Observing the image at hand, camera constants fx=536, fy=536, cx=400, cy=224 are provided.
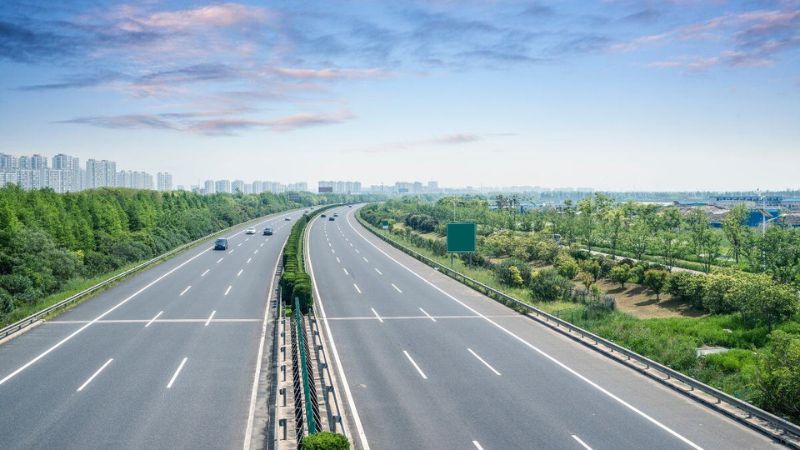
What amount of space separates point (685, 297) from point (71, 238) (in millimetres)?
55098

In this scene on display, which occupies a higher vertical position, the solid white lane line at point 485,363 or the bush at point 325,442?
the bush at point 325,442

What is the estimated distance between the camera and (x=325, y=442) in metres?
11.2

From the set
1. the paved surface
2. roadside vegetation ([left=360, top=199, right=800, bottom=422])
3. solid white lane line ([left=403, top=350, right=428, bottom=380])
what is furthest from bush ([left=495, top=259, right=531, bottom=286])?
solid white lane line ([left=403, top=350, right=428, bottom=380])

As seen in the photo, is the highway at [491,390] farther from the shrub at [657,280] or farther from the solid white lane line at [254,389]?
the shrub at [657,280]

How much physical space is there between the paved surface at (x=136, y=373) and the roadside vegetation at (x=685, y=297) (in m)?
16.1

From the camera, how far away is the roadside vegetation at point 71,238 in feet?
126

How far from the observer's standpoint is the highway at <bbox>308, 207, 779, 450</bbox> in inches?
553

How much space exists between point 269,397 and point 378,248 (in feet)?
161

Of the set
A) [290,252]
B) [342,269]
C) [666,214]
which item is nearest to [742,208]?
[666,214]

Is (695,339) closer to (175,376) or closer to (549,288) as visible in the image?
(549,288)

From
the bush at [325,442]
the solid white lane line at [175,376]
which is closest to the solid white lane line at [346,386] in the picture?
the bush at [325,442]

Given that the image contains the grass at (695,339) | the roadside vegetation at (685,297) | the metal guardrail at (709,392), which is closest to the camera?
the metal guardrail at (709,392)

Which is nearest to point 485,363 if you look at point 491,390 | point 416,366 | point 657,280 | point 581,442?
point 416,366

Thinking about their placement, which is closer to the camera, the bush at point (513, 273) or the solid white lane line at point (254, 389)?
the solid white lane line at point (254, 389)
